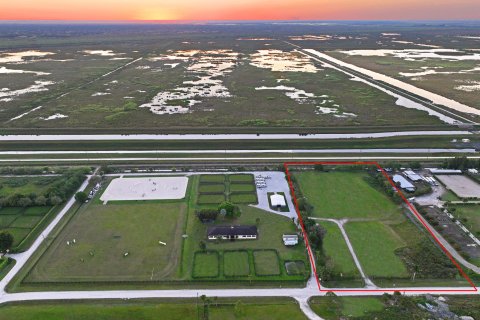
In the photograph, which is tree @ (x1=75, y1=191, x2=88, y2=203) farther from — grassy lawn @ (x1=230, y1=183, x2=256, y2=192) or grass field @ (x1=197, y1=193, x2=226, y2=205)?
grassy lawn @ (x1=230, y1=183, x2=256, y2=192)

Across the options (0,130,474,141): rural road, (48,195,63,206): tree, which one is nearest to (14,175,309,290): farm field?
(48,195,63,206): tree

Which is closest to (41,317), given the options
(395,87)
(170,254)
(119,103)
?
(170,254)

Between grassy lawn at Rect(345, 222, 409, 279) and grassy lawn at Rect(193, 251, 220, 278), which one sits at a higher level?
grassy lawn at Rect(193, 251, 220, 278)

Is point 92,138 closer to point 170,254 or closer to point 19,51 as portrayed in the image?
point 170,254

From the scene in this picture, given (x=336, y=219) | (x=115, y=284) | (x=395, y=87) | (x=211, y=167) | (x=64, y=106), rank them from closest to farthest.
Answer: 1. (x=115, y=284)
2. (x=336, y=219)
3. (x=211, y=167)
4. (x=64, y=106)
5. (x=395, y=87)

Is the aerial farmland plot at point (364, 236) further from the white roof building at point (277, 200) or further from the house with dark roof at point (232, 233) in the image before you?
the house with dark roof at point (232, 233)

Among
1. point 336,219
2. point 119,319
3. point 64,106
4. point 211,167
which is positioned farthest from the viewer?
point 64,106
